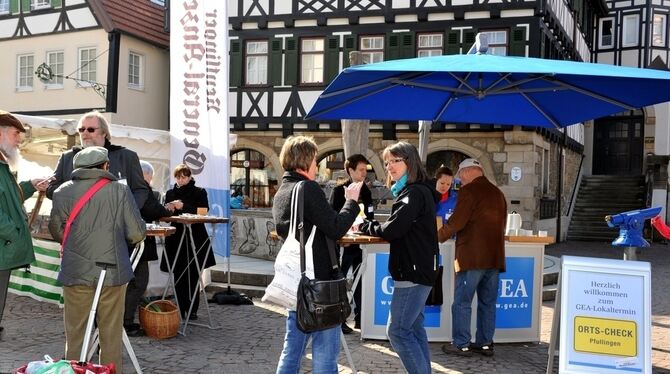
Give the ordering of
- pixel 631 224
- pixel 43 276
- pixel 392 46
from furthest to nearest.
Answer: pixel 392 46 → pixel 43 276 → pixel 631 224

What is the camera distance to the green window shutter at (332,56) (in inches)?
711

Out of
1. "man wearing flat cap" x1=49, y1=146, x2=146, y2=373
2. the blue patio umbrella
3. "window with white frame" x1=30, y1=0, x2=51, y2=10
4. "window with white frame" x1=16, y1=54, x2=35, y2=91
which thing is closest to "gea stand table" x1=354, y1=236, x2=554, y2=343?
the blue patio umbrella

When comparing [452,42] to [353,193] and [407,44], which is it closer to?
[407,44]

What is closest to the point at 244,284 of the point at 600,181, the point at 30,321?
the point at 30,321

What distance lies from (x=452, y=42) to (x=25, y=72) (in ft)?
42.4

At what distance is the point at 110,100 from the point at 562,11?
13.0 metres

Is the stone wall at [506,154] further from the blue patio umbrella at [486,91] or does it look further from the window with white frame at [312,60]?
the blue patio umbrella at [486,91]

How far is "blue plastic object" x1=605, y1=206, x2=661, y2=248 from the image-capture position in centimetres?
455

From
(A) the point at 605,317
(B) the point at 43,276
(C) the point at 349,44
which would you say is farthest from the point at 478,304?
(C) the point at 349,44

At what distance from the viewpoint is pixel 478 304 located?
5828mm

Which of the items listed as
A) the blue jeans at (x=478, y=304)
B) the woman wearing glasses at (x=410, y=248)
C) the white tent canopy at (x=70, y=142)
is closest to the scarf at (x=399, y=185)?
the woman wearing glasses at (x=410, y=248)

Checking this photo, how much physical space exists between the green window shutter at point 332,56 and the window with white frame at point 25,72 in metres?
9.29

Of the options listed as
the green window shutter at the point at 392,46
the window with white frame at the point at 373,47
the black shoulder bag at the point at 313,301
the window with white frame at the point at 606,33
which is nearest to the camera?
the black shoulder bag at the point at 313,301

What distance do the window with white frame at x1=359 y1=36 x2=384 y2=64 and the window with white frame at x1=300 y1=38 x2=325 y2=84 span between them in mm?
1132
